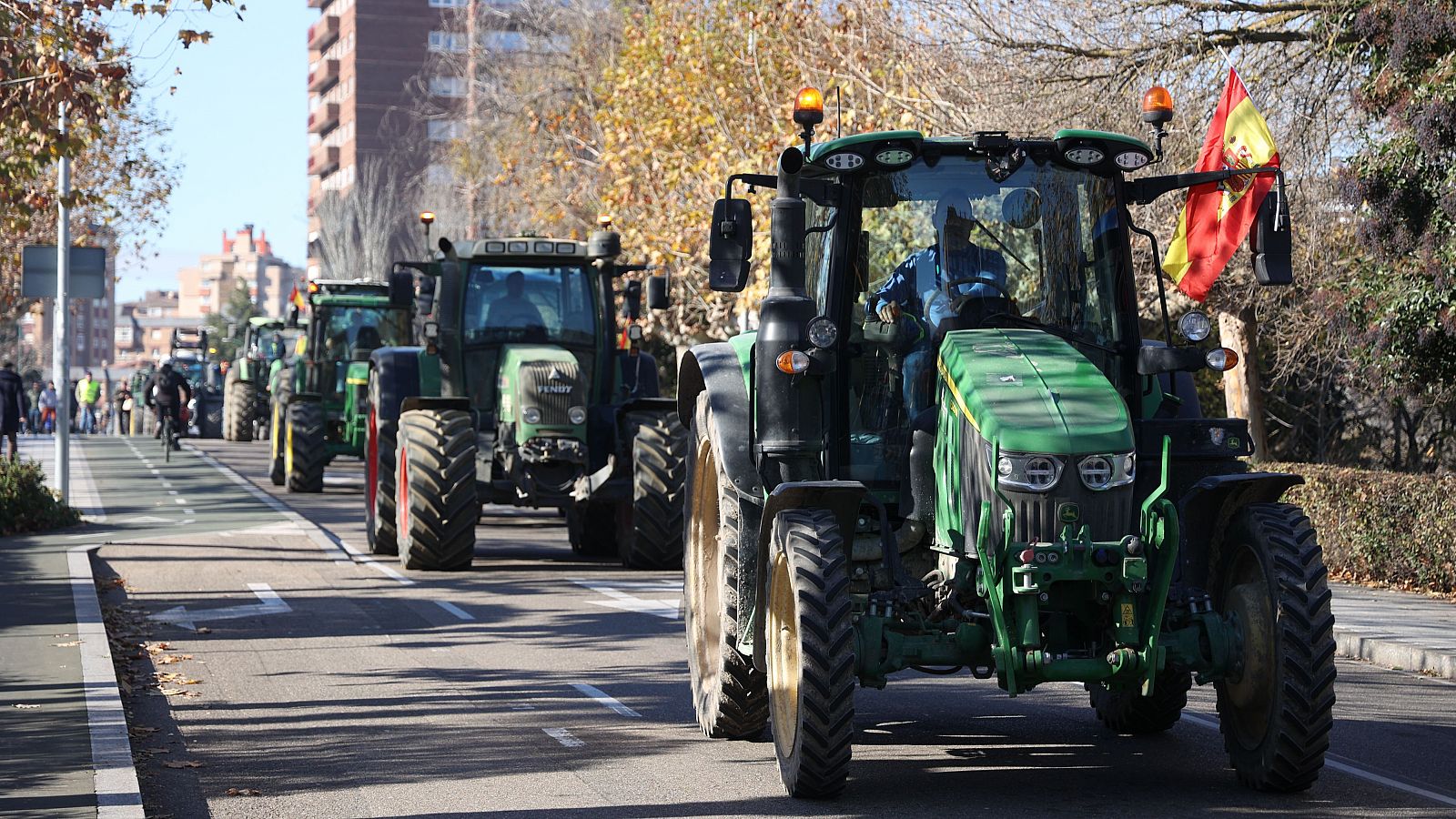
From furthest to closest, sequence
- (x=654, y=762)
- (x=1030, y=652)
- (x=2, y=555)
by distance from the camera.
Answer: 1. (x=2, y=555)
2. (x=654, y=762)
3. (x=1030, y=652)

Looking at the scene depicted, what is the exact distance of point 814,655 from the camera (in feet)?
25.2

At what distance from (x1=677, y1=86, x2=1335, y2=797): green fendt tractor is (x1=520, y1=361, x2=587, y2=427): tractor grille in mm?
9120

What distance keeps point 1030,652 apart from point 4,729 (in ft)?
16.8

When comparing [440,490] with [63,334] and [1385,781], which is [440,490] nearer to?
[63,334]

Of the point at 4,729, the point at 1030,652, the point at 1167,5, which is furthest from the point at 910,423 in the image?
the point at 1167,5

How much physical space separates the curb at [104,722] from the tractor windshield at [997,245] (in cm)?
376

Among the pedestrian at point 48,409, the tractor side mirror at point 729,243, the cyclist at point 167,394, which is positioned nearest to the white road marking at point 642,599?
the tractor side mirror at point 729,243

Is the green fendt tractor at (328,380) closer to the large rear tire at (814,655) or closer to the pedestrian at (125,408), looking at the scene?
the large rear tire at (814,655)

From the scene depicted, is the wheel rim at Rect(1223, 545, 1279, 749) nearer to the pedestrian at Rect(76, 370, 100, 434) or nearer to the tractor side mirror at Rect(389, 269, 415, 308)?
the tractor side mirror at Rect(389, 269, 415, 308)

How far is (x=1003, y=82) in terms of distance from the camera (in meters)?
21.0

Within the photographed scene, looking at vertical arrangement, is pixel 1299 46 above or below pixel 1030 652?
above

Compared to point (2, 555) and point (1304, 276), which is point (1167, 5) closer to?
point (1304, 276)

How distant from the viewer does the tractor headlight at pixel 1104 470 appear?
7.57 meters

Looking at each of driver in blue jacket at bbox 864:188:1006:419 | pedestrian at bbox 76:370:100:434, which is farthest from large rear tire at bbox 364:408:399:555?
pedestrian at bbox 76:370:100:434
